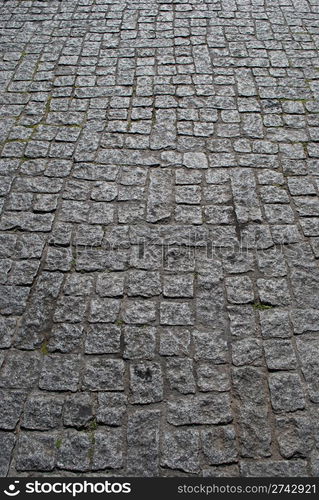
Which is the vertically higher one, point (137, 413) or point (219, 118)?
point (219, 118)

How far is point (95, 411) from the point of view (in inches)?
133

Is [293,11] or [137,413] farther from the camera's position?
[293,11]

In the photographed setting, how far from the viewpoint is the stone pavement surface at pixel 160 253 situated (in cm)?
328

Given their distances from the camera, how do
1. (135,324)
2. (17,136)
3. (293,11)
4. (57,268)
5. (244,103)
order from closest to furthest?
(135,324), (57,268), (17,136), (244,103), (293,11)

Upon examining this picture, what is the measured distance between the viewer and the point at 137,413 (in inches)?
132

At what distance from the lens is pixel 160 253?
4.36 metres

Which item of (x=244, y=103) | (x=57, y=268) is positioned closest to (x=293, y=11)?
(x=244, y=103)

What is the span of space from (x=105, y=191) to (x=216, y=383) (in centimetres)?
234

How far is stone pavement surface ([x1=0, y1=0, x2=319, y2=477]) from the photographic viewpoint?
3.28m

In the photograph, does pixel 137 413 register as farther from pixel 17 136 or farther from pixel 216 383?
pixel 17 136
